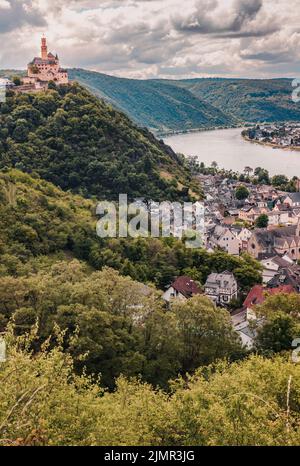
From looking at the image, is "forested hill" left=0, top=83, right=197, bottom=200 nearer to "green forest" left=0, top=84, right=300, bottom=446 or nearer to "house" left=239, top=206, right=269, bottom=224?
"green forest" left=0, top=84, right=300, bottom=446

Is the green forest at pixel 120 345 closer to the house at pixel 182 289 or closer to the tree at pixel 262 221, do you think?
the house at pixel 182 289

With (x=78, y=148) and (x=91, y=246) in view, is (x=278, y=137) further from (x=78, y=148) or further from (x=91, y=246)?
(x=91, y=246)

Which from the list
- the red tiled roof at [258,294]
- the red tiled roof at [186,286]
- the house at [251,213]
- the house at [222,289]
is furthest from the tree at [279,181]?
the red tiled roof at [186,286]

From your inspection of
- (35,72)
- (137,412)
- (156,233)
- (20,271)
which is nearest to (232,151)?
(35,72)

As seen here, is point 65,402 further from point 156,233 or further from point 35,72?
point 35,72

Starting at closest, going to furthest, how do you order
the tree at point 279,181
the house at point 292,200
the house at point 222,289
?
the house at point 222,289 → the house at point 292,200 → the tree at point 279,181

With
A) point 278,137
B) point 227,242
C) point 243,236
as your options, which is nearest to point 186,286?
point 227,242

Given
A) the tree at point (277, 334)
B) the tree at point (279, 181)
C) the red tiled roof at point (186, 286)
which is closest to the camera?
the tree at point (277, 334)

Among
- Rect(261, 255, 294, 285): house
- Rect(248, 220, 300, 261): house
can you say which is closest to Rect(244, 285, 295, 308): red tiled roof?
Rect(261, 255, 294, 285): house
